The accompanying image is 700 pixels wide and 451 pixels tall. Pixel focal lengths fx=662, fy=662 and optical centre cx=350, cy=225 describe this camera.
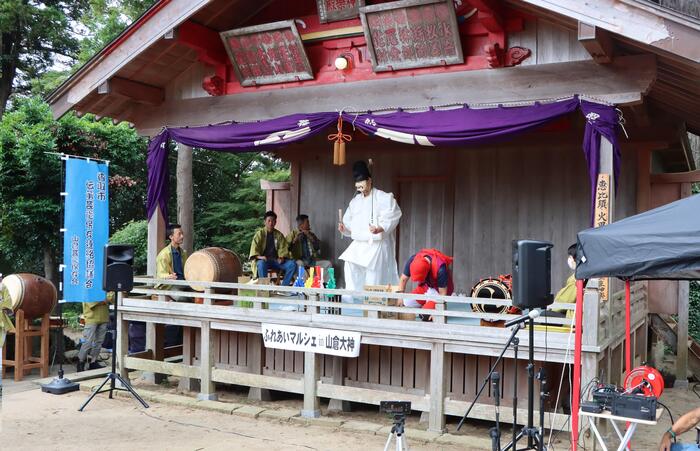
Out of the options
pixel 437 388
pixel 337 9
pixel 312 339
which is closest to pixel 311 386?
A: pixel 312 339

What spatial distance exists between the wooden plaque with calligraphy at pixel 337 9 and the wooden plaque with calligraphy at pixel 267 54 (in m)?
0.38

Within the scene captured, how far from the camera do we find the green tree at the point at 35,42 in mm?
20062

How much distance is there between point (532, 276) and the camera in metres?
5.27

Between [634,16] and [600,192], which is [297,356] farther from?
[634,16]

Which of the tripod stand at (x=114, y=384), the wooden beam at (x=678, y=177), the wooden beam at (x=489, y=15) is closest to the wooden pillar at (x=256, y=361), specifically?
the tripod stand at (x=114, y=384)

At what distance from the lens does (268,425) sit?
7.23 meters

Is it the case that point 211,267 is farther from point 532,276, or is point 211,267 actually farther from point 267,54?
point 532,276

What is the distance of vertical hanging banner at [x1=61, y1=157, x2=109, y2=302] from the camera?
9055mm

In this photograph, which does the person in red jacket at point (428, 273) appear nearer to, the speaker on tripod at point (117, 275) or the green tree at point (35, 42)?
the speaker on tripod at point (117, 275)

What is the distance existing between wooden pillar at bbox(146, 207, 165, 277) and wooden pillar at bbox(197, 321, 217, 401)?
1505 millimetres

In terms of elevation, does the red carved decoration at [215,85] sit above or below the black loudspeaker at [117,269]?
above

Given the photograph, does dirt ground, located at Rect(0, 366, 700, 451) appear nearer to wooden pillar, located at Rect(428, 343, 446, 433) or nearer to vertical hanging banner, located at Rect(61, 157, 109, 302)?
wooden pillar, located at Rect(428, 343, 446, 433)

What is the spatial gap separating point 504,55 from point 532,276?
2.83m

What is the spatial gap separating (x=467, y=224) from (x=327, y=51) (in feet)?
10.6
